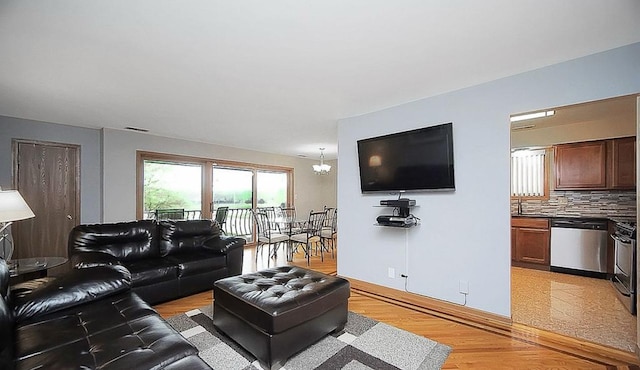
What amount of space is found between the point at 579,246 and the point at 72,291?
19.1ft

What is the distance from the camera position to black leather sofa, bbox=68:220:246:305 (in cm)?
297

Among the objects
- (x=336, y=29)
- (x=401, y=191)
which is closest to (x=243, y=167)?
(x=401, y=191)

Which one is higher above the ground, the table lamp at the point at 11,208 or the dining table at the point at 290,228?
the table lamp at the point at 11,208

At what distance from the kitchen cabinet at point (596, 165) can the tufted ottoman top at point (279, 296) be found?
4213mm

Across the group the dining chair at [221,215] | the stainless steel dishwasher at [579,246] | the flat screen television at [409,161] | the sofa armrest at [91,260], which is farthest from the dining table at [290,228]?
the stainless steel dishwasher at [579,246]

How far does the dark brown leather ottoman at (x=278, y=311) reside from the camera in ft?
6.29

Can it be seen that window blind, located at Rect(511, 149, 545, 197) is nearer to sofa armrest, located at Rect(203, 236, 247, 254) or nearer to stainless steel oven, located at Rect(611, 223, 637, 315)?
stainless steel oven, located at Rect(611, 223, 637, 315)

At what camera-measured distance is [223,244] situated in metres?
3.75

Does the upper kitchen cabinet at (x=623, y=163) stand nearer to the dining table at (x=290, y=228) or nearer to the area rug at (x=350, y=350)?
the area rug at (x=350, y=350)

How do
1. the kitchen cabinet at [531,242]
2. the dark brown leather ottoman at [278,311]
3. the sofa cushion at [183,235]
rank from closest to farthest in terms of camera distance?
the dark brown leather ottoman at [278,311], the sofa cushion at [183,235], the kitchen cabinet at [531,242]

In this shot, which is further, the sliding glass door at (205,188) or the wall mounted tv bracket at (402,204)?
the sliding glass door at (205,188)

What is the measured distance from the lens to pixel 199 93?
298 cm

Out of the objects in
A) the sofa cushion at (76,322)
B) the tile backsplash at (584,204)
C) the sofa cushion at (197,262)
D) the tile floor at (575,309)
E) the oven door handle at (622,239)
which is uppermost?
the tile backsplash at (584,204)

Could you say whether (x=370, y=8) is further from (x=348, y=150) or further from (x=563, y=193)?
(x=563, y=193)
